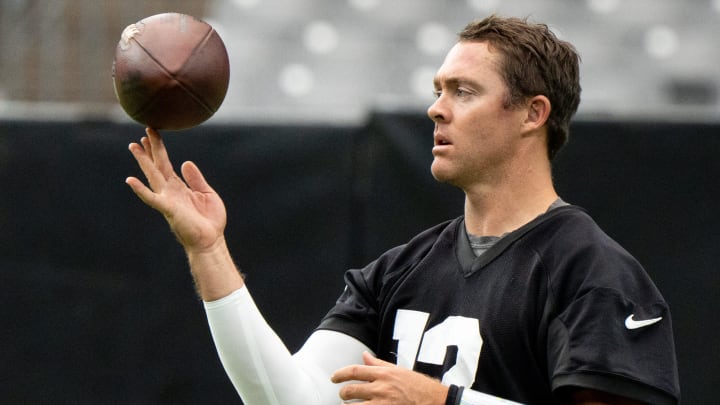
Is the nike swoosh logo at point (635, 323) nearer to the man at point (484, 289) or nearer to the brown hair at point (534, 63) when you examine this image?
the man at point (484, 289)

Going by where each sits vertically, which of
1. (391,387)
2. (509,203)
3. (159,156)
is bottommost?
(391,387)

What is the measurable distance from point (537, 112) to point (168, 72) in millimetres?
1102

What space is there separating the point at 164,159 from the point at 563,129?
1222mm

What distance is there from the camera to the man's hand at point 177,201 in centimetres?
273

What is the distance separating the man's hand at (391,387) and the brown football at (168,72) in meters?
0.88

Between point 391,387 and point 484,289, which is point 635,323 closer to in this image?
point 484,289

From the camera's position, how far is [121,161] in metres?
4.98

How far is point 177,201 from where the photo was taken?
2.77 metres

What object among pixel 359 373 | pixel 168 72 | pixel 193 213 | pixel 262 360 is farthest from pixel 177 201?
pixel 359 373

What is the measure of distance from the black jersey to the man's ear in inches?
11.7

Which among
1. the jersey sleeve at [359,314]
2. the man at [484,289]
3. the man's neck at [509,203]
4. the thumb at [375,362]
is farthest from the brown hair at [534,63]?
the thumb at [375,362]

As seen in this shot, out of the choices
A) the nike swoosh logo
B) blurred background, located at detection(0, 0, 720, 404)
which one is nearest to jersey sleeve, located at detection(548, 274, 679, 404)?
the nike swoosh logo

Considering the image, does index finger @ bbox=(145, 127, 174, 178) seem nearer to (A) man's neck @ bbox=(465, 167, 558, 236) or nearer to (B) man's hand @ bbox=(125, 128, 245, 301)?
(B) man's hand @ bbox=(125, 128, 245, 301)

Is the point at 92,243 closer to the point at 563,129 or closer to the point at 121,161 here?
the point at 121,161
